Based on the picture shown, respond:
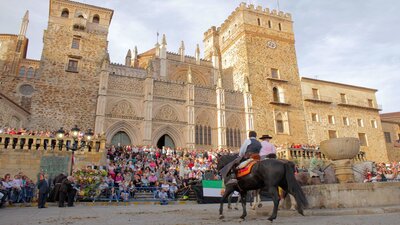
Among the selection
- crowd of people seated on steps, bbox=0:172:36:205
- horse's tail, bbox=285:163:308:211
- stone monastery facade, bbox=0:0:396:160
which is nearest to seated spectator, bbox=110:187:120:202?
crowd of people seated on steps, bbox=0:172:36:205

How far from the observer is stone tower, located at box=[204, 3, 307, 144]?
30859 millimetres

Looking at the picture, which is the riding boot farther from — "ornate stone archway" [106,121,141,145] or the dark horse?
"ornate stone archway" [106,121,141,145]

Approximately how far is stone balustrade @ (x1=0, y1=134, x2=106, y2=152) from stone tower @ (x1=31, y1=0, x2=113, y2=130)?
765 cm

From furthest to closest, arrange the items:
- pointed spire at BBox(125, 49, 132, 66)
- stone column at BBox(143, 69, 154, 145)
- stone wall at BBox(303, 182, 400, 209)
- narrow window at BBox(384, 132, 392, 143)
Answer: narrow window at BBox(384, 132, 392, 143), pointed spire at BBox(125, 49, 132, 66), stone column at BBox(143, 69, 154, 145), stone wall at BBox(303, 182, 400, 209)

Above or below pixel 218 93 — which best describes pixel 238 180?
below

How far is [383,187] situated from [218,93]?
22.7 meters

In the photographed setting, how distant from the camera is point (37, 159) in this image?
15.1m

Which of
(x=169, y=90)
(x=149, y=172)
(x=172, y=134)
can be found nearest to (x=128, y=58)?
(x=169, y=90)

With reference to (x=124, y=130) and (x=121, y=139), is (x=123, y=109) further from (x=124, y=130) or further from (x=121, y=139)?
(x=121, y=139)

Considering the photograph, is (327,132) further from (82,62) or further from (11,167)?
(11,167)

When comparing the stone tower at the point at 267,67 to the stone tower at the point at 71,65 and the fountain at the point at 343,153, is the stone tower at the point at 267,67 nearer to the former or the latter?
the stone tower at the point at 71,65

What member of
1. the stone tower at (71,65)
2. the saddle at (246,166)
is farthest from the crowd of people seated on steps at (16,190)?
the stone tower at (71,65)

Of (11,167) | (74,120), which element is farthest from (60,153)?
(74,120)

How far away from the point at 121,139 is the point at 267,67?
719 inches
